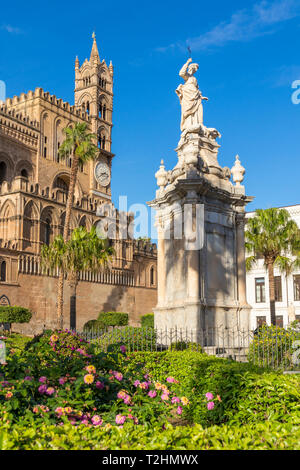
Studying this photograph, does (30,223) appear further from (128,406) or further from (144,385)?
(128,406)

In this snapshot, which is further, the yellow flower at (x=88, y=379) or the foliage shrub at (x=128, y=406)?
the yellow flower at (x=88, y=379)

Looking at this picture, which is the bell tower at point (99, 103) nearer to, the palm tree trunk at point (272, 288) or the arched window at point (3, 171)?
the arched window at point (3, 171)

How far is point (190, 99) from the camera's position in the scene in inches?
649

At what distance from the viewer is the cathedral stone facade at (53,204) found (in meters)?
43.6

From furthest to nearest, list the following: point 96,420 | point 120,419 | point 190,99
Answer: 1. point 190,99
2. point 96,420
3. point 120,419

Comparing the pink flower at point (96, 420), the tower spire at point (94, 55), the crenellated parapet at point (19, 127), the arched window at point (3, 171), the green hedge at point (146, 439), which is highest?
the tower spire at point (94, 55)

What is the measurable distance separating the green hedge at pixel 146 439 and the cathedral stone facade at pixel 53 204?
34.0 m

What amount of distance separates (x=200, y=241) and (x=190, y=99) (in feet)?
16.6

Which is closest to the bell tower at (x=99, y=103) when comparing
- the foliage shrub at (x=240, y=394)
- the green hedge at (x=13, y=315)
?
the green hedge at (x=13, y=315)

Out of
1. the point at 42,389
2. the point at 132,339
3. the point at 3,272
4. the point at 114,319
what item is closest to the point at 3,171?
the point at 3,272

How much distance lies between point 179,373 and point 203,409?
8.63 feet

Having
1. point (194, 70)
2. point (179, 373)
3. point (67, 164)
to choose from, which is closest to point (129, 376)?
point (179, 373)

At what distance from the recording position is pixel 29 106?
58.3 m
